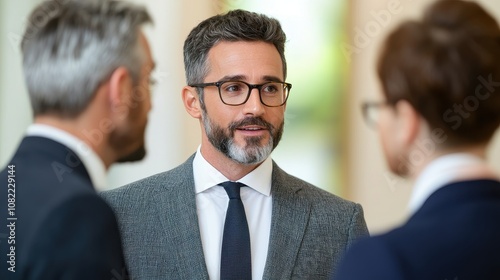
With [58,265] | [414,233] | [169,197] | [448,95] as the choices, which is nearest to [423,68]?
[448,95]

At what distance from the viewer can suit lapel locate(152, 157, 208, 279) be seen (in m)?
2.05

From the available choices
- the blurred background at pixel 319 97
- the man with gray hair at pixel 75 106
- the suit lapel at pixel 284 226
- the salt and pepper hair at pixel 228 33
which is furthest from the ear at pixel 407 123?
the blurred background at pixel 319 97

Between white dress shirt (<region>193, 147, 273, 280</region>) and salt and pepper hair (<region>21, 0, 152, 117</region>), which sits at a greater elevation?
salt and pepper hair (<region>21, 0, 152, 117</region>)

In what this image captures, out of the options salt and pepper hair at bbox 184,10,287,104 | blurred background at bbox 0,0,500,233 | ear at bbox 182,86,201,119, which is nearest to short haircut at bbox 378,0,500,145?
salt and pepper hair at bbox 184,10,287,104

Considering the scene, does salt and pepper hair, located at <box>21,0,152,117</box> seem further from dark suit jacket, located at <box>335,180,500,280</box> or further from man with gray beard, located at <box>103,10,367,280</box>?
man with gray beard, located at <box>103,10,367,280</box>

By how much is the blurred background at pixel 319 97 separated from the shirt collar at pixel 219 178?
1.06 meters

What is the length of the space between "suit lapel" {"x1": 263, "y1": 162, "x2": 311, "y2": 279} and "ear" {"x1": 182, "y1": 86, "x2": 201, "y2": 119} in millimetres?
288

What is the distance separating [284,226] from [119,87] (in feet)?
3.05

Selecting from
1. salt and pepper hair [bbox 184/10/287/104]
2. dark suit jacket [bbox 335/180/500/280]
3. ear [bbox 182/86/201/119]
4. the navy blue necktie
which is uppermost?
salt and pepper hair [bbox 184/10/287/104]

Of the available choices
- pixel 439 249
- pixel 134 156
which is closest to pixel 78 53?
pixel 134 156

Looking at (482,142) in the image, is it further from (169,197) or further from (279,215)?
(169,197)

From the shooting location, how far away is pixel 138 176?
326 centimetres

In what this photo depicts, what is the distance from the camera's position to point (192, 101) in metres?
2.34

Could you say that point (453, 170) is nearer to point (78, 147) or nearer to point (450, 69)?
point (450, 69)
